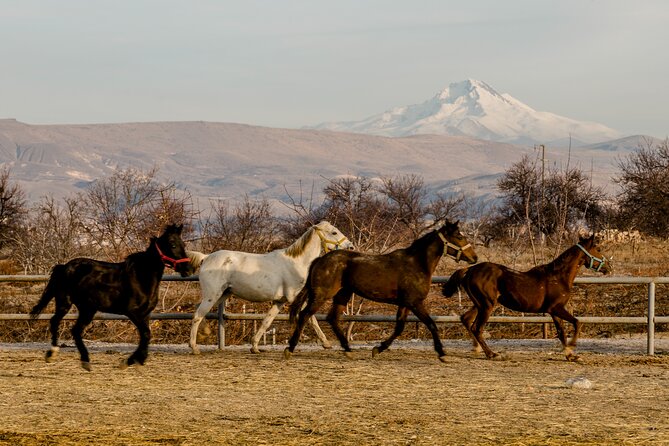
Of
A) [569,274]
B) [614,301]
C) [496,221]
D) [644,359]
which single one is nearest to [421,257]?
[569,274]

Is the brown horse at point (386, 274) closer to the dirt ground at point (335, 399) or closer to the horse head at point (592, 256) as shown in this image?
the dirt ground at point (335, 399)

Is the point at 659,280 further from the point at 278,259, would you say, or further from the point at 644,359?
the point at 278,259

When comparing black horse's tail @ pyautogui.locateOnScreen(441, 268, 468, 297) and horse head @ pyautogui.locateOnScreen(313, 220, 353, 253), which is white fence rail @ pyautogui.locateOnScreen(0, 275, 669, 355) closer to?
black horse's tail @ pyautogui.locateOnScreen(441, 268, 468, 297)

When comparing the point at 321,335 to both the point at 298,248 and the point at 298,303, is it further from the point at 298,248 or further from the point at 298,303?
the point at 298,248

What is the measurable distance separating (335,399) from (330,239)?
15.3 ft

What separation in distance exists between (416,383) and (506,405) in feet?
5.64

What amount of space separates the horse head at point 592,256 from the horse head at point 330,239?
319 centimetres

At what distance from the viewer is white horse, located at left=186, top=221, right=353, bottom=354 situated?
1473 cm

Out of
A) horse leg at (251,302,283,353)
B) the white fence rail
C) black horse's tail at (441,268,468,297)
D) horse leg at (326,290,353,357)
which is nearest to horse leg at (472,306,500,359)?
black horse's tail at (441,268,468,297)

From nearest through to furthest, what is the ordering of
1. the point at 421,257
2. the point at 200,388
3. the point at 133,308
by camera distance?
1. the point at 200,388
2. the point at 133,308
3. the point at 421,257

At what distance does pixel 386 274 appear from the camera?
45.7 feet

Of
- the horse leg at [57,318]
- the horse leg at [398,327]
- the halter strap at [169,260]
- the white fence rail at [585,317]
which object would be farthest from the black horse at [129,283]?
the horse leg at [398,327]

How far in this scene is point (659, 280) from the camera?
50.2 ft

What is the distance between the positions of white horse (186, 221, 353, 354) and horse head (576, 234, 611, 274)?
3.22 meters
